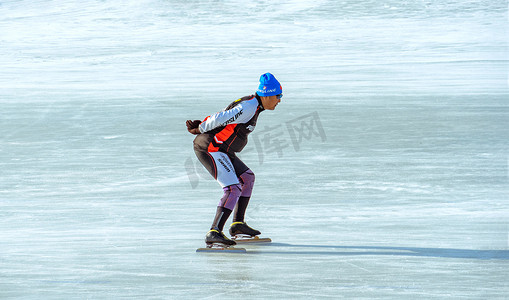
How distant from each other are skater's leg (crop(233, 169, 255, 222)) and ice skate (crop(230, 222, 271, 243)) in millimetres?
64

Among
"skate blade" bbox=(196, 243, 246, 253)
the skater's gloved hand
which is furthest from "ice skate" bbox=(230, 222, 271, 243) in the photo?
the skater's gloved hand

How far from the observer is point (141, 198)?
736 cm

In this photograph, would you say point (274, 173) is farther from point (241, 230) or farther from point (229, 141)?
point (229, 141)

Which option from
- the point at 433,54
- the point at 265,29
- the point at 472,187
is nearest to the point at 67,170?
the point at 472,187

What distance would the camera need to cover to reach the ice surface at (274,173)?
4.94m

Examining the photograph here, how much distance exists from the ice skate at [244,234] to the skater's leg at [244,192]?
0.21ft

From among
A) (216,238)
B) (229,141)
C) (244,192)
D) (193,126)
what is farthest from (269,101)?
(216,238)

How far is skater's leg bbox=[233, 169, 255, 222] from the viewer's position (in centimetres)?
581

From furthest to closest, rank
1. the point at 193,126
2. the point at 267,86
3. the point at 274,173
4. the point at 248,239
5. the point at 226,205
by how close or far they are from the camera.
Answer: the point at 274,173
the point at 248,239
the point at 193,126
the point at 226,205
the point at 267,86

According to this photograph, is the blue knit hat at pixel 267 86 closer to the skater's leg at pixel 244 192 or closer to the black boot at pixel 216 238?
the skater's leg at pixel 244 192

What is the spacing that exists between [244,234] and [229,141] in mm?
711

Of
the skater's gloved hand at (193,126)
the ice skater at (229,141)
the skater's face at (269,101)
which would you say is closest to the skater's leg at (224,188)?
the ice skater at (229,141)

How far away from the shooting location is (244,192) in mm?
5852

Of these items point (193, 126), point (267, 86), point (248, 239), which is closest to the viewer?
point (267, 86)
